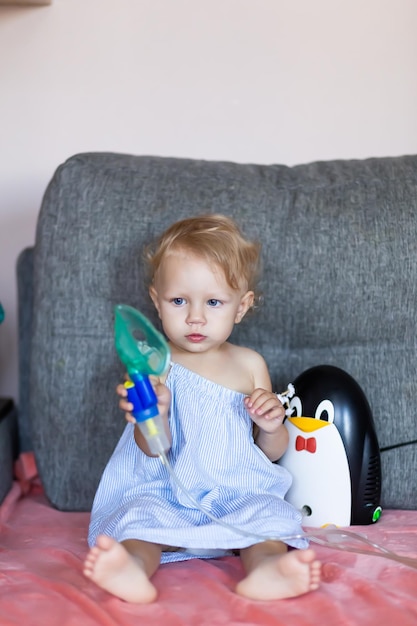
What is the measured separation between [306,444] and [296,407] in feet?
0.23

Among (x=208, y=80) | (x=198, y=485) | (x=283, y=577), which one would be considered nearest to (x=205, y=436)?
(x=198, y=485)

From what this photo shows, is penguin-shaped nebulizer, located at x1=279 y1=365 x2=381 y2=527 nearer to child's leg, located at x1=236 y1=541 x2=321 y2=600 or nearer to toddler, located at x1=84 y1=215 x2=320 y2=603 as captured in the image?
toddler, located at x1=84 y1=215 x2=320 y2=603

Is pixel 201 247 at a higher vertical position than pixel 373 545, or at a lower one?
higher

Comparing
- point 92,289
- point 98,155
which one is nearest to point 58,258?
point 92,289

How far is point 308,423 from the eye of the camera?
130 cm

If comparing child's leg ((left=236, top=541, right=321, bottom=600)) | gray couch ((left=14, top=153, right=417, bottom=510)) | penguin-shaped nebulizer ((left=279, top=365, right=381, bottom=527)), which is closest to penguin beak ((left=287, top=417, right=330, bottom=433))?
penguin-shaped nebulizer ((left=279, top=365, right=381, bottom=527))

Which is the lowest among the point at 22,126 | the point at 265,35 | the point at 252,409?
the point at 252,409

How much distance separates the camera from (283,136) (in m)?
1.77

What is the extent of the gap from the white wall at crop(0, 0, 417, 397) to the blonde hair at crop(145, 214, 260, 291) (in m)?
0.49

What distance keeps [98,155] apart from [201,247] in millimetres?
372

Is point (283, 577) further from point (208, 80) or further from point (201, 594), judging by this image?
point (208, 80)

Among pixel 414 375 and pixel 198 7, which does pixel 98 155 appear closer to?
pixel 198 7

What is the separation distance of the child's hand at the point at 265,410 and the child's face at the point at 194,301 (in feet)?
0.39

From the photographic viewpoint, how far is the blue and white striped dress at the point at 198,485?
3.75 feet
